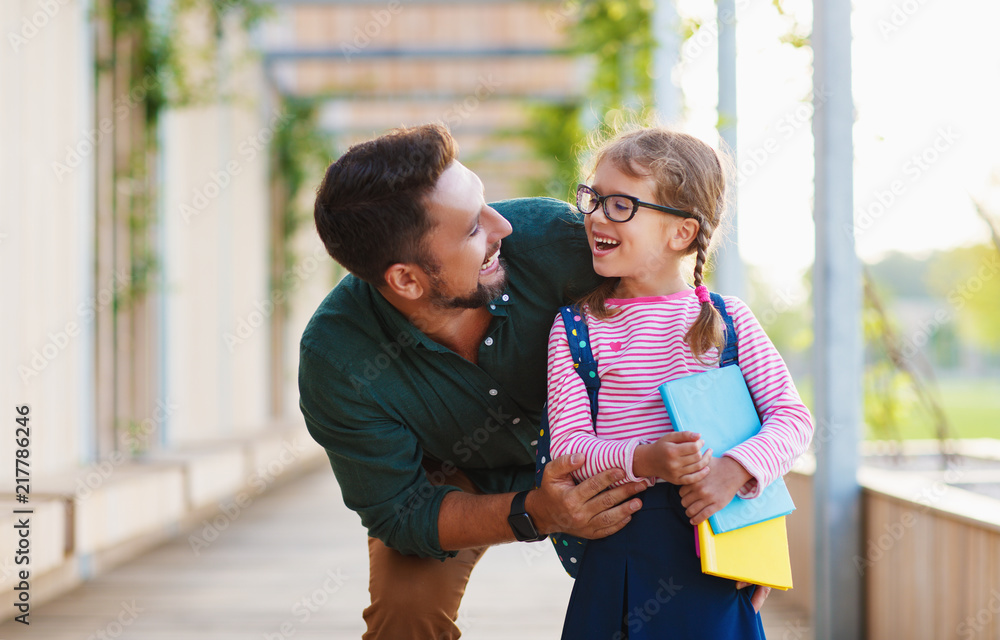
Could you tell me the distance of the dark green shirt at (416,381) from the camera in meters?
1.96

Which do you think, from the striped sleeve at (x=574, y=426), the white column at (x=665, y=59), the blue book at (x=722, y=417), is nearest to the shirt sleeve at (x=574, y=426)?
the striped sleeve at (x=574, y=426)

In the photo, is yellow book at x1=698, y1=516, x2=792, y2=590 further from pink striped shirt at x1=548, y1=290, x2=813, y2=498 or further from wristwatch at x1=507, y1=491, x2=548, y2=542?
wristwatch at x1=507, y1=491, x2=548, y2=542

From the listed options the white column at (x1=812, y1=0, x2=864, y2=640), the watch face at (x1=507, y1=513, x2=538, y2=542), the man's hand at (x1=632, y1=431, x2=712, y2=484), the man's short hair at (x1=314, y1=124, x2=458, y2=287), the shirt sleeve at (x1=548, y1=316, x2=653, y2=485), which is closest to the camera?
the man's hand at (x1=632, y1=431, x2=712, y2=484)

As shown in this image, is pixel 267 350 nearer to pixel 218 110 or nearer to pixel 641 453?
pixel 218 110

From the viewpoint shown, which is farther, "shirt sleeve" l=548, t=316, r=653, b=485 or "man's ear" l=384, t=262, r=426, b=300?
"man's ear" l=384, t=262, r=426, b=300

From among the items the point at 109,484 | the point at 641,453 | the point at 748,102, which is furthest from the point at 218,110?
the point at 641,453

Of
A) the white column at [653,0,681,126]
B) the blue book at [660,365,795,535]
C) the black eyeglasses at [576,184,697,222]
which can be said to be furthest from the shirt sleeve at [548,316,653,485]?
the white column at [653,0,681,126]

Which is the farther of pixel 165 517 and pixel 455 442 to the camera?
pixel 165 517

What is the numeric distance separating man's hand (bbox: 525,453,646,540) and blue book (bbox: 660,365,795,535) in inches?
5.4

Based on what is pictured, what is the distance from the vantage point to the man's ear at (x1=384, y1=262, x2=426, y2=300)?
6.39 ft

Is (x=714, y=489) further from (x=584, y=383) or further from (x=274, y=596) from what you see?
(x=274, y=596)

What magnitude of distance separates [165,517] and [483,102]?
17.8ft

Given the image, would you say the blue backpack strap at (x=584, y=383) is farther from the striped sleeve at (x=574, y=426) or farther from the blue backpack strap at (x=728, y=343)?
the blue backpack strap at (x=728, y=343)

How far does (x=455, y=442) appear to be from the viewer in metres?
2.11
